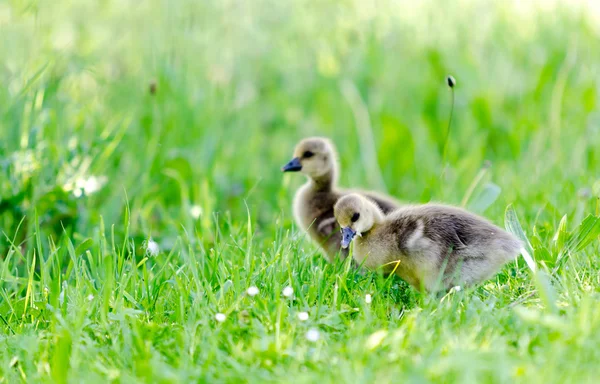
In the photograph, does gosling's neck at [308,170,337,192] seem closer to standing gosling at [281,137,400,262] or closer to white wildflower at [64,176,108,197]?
standing gosling at [281,137,400,262]

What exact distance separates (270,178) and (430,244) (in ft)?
11.6

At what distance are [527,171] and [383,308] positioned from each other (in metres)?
3.16

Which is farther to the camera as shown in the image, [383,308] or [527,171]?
[527,171]

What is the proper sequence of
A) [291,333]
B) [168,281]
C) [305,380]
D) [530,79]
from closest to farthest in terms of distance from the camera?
[305,380] → [291,333] → [168,281] → [530,79]

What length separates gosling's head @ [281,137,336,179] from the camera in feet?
16.9

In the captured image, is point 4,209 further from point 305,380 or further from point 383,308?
point 305,380

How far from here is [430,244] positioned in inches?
147

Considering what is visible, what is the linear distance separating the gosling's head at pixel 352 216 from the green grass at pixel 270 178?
9.0 inches

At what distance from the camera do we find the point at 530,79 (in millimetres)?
7781

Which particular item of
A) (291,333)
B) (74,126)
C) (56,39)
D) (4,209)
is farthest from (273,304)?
(56,39)

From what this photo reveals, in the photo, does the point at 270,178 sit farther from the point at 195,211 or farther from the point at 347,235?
the point at 347,235

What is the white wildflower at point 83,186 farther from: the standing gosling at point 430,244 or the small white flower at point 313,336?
the small white flower at point 313,336

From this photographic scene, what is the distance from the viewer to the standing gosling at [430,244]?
144 inches

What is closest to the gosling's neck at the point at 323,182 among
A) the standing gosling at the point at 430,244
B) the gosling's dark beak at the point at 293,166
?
the gosling's dark beak at the point at 293,166
